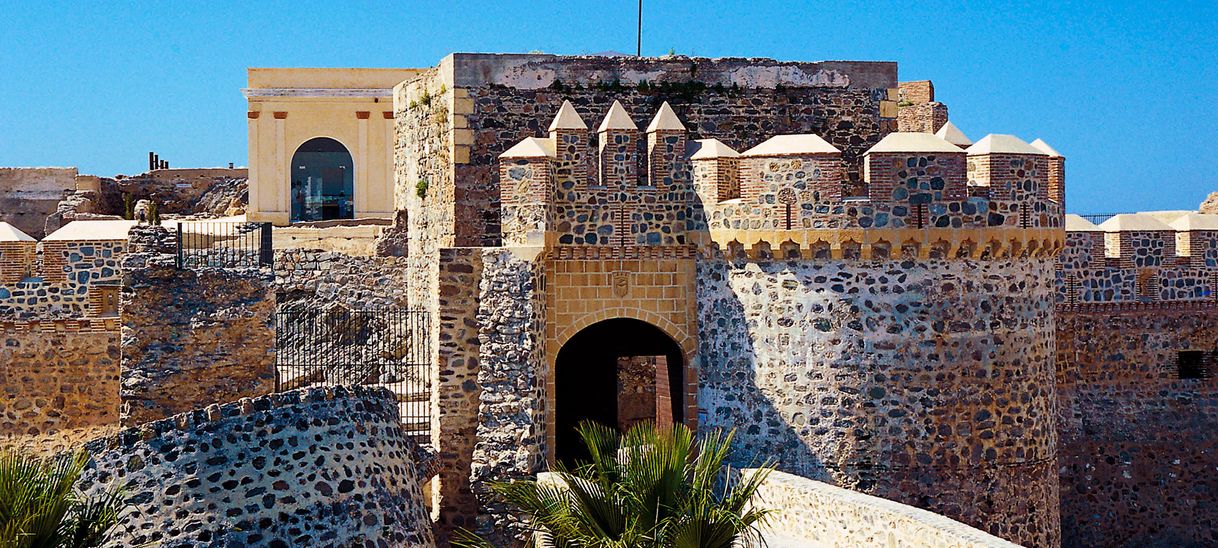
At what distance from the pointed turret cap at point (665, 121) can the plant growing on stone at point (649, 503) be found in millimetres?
4027

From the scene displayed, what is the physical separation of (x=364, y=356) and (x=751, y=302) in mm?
8324

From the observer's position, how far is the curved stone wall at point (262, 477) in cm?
999

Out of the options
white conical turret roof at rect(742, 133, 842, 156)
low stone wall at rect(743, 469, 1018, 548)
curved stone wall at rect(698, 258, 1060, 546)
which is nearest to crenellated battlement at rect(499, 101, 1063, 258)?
white conical turret roof at rect(742, 133, 842, 156)

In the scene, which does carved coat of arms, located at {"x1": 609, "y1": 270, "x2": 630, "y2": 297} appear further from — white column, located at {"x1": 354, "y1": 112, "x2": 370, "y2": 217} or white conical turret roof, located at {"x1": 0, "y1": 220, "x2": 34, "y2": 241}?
white column, located at {"x1": 354, "y1": 112, "x2": 370, "y2": 217}

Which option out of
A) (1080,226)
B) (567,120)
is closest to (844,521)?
(567,120)

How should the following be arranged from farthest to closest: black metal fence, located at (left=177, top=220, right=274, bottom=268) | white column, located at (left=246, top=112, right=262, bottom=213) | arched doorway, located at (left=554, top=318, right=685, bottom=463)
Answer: white column, located at (left=246, top=112, right=262, bottom=213) → black metal fence, located at (left=177, top=220, right=274, bottom=268) → arched doorway, located at (left=554, top=318, right=685, bottom=463)

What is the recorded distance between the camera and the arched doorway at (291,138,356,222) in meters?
29.9

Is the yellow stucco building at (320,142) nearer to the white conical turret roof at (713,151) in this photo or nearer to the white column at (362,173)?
the white column at (362,173)

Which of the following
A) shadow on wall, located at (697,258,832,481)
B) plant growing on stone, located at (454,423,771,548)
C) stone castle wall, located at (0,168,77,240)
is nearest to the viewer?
plant growing on stone, located at (454,423,771,548)

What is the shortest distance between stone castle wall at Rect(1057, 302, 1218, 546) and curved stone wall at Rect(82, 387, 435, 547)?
10831mm

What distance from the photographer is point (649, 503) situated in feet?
36.0

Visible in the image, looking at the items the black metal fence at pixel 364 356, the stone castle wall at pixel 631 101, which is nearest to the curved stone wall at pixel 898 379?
the stone castle wall at pixel 631 101

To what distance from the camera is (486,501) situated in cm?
1425

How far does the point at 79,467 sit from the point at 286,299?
43.4ft
